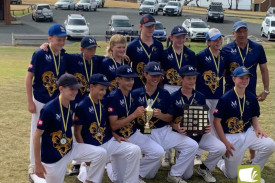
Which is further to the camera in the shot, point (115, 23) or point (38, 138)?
point (115, 23)

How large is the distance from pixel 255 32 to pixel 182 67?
114 feet

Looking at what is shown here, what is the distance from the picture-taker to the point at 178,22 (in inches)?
1822

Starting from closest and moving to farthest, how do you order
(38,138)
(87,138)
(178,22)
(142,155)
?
(38,138)
(87,138)
(142,155)
(178,22)

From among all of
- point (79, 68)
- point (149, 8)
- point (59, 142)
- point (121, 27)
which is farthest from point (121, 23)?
point (59, 142)

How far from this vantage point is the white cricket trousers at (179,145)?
6.59 meters

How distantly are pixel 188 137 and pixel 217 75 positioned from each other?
1206 mm

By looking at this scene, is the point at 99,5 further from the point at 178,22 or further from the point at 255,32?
the point at 255,32

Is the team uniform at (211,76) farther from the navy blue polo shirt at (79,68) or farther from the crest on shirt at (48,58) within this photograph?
the crest on shirt at (48,58)

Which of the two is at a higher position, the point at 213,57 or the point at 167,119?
the point at 213,57

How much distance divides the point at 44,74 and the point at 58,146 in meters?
1.16

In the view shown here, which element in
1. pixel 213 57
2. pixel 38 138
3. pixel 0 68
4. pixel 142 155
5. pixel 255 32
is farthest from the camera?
pixel 255 32

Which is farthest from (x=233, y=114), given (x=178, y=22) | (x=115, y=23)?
(x=178, y=22)

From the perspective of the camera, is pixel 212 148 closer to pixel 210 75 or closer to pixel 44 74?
pixel 210 75

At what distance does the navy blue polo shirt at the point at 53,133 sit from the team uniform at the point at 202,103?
5.68ft
